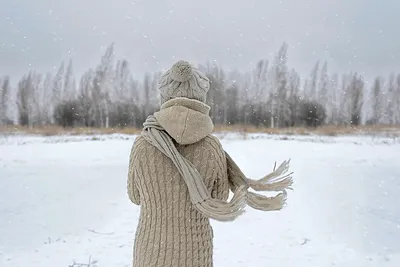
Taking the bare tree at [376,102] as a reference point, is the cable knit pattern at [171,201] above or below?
above

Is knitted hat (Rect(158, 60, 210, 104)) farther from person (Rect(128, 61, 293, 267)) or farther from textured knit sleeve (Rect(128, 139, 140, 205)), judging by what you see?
textured knit sleeve (Rect(128, 139, 140, 205))

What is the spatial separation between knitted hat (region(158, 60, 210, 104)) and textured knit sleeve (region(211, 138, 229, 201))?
0.22 meters

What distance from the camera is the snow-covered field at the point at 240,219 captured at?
496 cm

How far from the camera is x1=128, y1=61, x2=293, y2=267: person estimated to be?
→ 5.07 feet

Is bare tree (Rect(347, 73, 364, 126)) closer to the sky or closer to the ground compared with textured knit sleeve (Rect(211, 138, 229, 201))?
closer to the ground

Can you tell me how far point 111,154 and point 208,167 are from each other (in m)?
15.0

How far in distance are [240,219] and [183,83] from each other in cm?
543

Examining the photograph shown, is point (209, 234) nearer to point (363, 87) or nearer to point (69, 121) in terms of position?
point (69, 121)

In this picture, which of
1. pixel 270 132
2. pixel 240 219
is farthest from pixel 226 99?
pixel 240 219

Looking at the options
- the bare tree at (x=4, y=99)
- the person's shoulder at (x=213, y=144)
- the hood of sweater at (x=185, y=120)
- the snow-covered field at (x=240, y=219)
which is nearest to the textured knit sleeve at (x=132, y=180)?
the hood of sweater at (x=185, y=120)

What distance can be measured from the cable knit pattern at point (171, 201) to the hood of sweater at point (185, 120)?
0.26ft

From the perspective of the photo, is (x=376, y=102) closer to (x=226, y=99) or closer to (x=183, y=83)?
(x=226, y=99)

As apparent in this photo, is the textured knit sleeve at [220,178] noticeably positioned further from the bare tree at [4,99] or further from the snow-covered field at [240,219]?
the bare tree at [4,99]

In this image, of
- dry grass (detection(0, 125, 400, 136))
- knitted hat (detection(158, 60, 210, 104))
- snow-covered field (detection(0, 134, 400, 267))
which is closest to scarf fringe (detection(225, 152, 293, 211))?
knitted hat (detection(158, 60, 210, 104))
